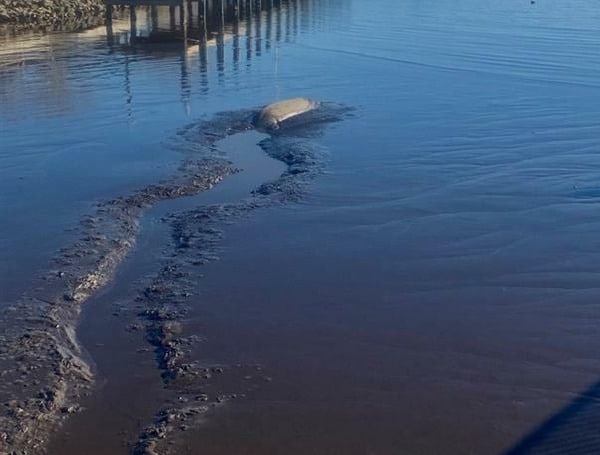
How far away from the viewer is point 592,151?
14875 mm

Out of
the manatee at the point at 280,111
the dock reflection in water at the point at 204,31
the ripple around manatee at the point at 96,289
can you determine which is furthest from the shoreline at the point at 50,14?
the ripple around manatee at the point at 96,289

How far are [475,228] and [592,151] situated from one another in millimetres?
4335

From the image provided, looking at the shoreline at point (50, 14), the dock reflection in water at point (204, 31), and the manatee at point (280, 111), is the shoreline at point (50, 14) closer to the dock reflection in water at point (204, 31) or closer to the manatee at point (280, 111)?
Result: the dock reflection in water at point (204, 31)

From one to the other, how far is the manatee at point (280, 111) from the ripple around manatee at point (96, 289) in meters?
1.19

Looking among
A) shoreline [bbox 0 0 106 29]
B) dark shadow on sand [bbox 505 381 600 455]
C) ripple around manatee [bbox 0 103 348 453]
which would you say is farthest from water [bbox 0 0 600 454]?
shoreline [bbox 0 0 106 29]

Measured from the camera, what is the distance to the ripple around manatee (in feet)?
23.9

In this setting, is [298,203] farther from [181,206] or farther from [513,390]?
[513,390]

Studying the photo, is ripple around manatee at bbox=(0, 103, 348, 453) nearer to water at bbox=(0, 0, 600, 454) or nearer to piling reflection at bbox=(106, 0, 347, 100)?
water at bbox=(0, 0, 600, 454)

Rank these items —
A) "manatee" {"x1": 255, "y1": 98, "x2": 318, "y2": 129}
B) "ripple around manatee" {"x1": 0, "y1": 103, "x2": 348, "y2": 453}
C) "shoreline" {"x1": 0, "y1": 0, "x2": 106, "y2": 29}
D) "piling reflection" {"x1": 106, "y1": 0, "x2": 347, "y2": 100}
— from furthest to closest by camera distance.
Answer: "shoreline" {"x1": 0, "y1": 0, "x2": 106, "y2": 29} < "piling reflection" {"x1": 106, "y1": 0, "x2": 347, "y2": 100} < "manatee" {"x1": 255, "y1": 98, "x2": 318, "y2": 129} < "ripple around manatee" {"x1": 0, "y1": 103, "x2": 348, "y2": 453}

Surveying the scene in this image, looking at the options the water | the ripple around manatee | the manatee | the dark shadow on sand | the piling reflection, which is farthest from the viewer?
the piling reflection

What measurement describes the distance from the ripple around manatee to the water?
289mm

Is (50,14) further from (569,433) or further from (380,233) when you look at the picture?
(569,433)

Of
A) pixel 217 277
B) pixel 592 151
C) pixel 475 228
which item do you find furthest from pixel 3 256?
pixel 592 151

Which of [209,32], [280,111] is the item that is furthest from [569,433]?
[209,32]
